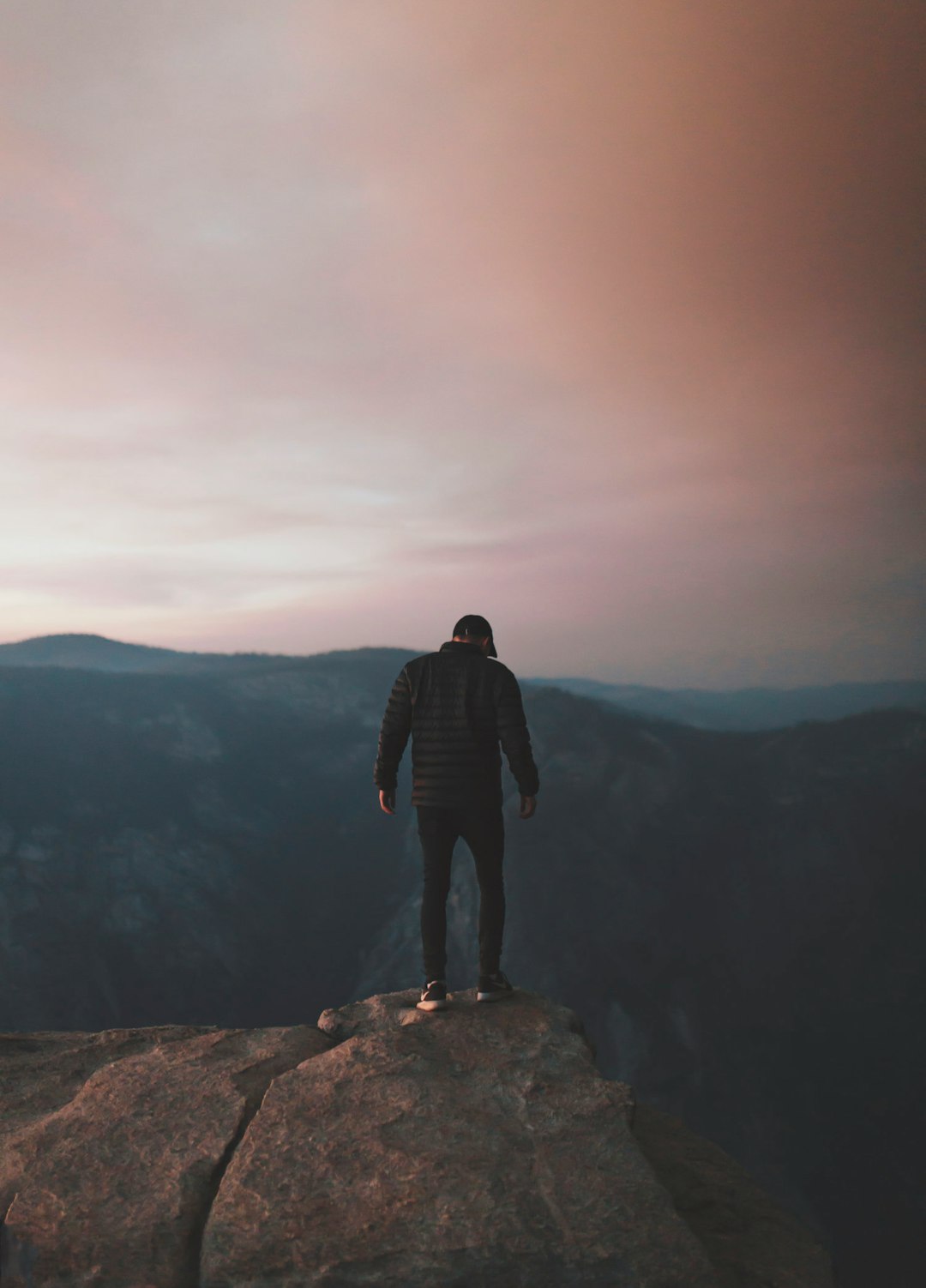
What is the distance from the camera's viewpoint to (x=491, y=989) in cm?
746

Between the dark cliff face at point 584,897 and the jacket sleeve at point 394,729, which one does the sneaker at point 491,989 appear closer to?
the jacket sleeve at point 394,729

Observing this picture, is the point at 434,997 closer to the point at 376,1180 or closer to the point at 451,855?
the point at 451,855

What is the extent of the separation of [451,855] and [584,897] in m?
70.9

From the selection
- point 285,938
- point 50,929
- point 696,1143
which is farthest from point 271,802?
point 696,1143

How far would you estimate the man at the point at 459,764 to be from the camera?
707cm

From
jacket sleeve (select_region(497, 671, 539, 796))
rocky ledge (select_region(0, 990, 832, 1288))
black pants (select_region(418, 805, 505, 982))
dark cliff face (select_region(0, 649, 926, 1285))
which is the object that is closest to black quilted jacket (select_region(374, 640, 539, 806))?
jacket sleeve (select_region(497, 671, 539, 796))

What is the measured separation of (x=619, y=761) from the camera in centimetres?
8781

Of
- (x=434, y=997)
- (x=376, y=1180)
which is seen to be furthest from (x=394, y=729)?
(x=376, y=1180)

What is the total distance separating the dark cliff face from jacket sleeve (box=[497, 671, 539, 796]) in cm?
6095

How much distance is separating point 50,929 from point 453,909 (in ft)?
109

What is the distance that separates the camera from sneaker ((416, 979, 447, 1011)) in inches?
282

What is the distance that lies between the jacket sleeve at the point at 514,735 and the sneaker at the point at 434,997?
6.88 feet

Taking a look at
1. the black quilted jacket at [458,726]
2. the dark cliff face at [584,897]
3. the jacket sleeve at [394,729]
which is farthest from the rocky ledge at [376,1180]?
the dark cliff face at [584,897]

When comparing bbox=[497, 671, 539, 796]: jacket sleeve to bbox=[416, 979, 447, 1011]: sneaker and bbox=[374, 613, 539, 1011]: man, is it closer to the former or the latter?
bbox=[374, 613, 539, 1011]: man
